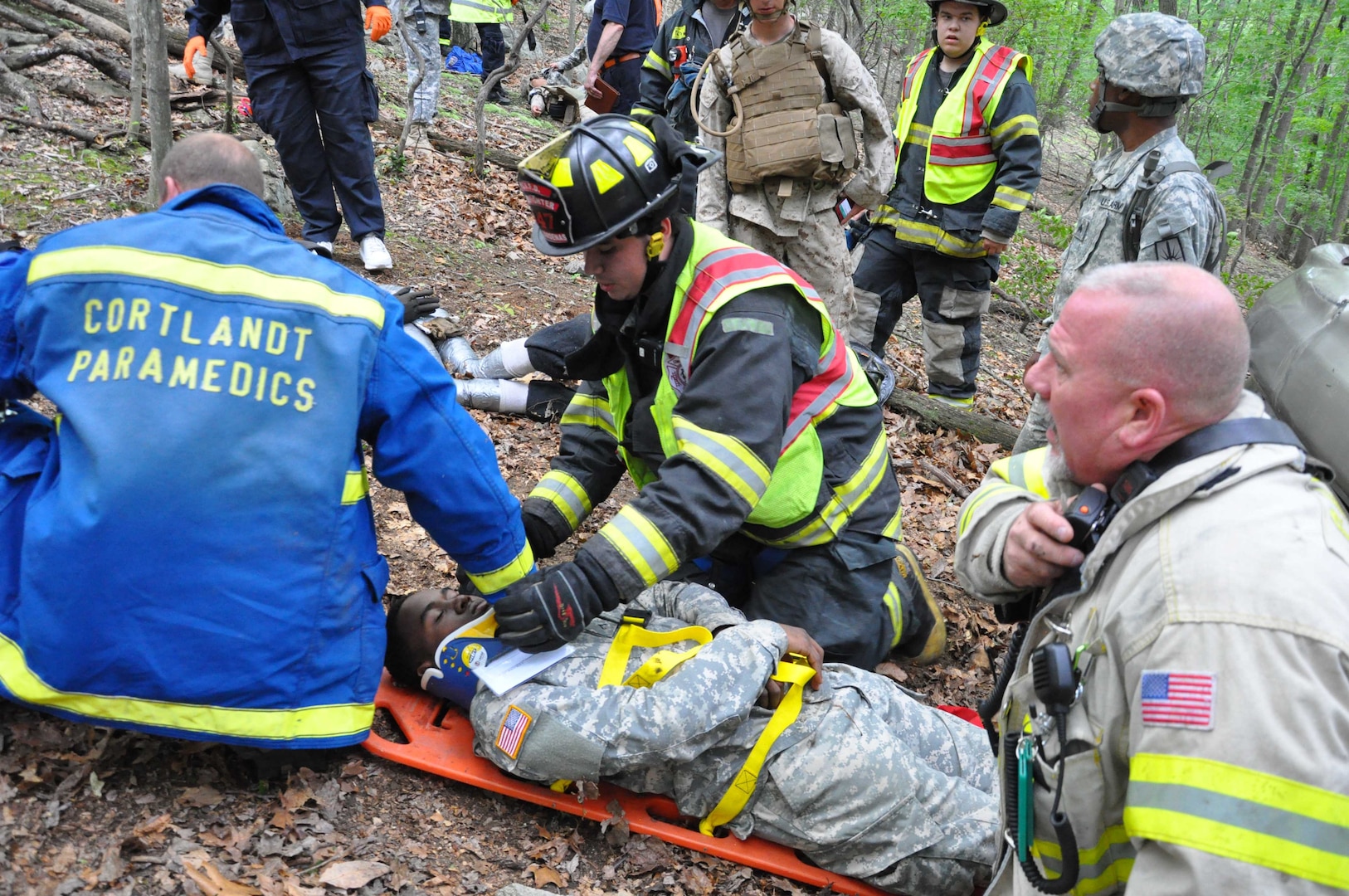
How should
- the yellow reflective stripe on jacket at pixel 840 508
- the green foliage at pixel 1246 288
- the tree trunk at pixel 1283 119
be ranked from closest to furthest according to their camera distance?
the yellow reflective stripe on jacket at pixel 840 508 → the green foliage at pixel 1246 288 → the tree trunk at pixel 1283 119

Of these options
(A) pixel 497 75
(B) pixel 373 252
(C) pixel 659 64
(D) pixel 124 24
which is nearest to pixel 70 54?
(D) pixel 124 24

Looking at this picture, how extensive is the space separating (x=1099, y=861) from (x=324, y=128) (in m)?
5.68

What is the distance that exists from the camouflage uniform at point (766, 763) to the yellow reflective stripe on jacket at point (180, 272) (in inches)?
54.6

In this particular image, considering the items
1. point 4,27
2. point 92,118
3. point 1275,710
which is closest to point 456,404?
point 1275,710

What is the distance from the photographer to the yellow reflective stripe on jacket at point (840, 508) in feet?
11.1

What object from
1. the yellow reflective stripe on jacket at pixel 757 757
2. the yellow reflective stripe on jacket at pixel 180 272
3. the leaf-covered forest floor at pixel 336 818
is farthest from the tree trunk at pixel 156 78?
the yellow reflective stripe on jacket at pixel 757 757

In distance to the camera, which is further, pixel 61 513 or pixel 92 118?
pixel 92 118

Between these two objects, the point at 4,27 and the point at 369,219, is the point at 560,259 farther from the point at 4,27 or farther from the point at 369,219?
the point at 4,27

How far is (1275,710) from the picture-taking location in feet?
4.66

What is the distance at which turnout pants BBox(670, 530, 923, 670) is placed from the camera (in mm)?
3469

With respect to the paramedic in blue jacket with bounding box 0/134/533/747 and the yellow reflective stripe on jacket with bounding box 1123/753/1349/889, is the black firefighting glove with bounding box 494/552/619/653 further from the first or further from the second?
the yellow reflective stripe on jacket with bounding box 1123/753/1349/889

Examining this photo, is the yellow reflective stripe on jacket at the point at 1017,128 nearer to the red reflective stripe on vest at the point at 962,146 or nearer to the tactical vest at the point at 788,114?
the red reflective stripe on vest at the point at 962,146

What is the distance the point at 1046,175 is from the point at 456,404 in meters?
19.9

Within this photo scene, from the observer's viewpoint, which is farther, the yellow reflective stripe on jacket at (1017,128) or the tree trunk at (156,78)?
the yellow reflective stripe on jacket at (1017,128)
